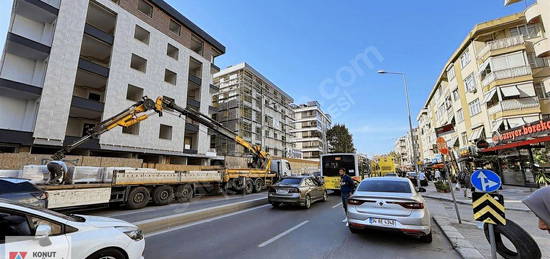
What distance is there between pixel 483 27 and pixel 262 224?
2784 cm

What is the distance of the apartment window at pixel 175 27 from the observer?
24970mm

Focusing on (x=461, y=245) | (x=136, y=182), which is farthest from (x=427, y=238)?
(x=136, y=182)

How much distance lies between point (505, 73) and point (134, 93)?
33029 millimetres

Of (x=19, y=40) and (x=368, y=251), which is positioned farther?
(x=19, y=40)

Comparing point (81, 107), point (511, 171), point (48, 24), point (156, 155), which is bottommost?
point (511, 171)

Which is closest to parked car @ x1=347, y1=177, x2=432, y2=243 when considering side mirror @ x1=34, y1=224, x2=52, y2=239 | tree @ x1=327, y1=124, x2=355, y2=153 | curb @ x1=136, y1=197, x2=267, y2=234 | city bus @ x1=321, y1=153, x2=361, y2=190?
curb @ x1=136, y1=197, x2=267, y2=234

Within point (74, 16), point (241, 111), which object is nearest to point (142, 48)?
point (74, 16)

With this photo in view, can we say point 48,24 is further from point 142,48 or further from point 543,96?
point 543,96

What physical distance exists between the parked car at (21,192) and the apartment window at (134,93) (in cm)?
1627

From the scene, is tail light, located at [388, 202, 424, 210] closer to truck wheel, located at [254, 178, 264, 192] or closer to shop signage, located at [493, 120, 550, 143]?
truck wheel, located at [254, 178, 264, 192]

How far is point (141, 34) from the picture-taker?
22297mm

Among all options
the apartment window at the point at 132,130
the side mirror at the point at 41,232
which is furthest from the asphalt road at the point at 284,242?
the apartment window at the point at 132,130

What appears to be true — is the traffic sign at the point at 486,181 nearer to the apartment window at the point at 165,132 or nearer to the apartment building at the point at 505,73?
the apartment building at the point at 505,73

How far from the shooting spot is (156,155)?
71.2 feet
